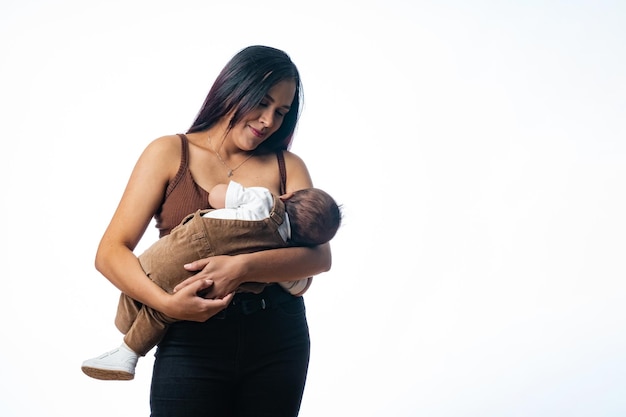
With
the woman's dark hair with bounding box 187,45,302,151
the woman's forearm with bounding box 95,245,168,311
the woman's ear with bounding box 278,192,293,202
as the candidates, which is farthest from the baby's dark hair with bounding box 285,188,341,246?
the woman's forearm with bounding box 95,245,168,311

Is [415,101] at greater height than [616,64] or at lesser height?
lesser

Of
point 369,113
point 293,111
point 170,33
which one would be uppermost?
point 170,33

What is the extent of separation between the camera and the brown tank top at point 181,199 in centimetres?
178

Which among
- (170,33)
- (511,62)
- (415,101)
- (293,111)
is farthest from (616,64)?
(293,111)

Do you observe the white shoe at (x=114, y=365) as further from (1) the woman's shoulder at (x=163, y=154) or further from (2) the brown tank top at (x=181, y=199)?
(1) the woman's shoulder at (x=163, y=154)

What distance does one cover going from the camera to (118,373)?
1709 millimetres

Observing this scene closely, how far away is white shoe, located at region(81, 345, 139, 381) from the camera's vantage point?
1.69 metres

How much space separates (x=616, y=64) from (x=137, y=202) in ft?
12.9

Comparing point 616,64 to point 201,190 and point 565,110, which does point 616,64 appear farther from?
point 201,190

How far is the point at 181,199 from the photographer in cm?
178

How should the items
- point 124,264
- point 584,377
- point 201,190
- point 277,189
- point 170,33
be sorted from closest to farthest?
point 124,264 < point 201,190 < point 277,189 < point 170,33 < point 584,377

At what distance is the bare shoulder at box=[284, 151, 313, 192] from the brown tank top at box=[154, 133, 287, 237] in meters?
0.25

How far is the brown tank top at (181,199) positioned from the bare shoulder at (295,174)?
0.25 m

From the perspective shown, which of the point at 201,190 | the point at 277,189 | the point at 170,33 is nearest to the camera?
the point at 201,190
